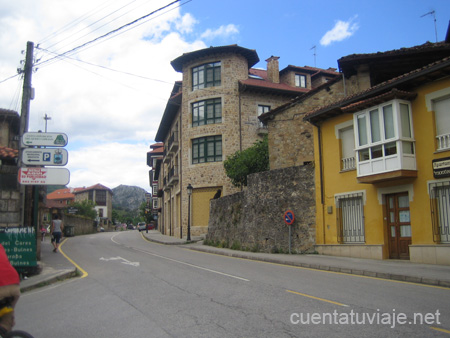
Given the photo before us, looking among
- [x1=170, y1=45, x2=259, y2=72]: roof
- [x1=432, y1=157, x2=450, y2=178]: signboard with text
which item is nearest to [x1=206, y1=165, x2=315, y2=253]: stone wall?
[x1=432, y1=157, x2=450, y2=178]: signboard with text

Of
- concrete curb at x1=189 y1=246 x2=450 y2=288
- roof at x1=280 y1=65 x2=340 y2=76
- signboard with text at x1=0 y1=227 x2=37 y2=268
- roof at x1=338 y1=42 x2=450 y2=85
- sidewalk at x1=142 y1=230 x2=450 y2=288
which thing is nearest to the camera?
concrete curb at x1=189 y1=246 x2=450 y2=288

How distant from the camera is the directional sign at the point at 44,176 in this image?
39.8 ft

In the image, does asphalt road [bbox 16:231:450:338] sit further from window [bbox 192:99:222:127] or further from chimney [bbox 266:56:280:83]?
chimney [bbox 266:56:280:83]

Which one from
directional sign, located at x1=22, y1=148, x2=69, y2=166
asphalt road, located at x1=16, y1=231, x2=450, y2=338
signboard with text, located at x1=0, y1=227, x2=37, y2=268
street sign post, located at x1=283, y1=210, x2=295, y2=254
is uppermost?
directional sign, located at x1=22, y1=148, x2=69, y2=166

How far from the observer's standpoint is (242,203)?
23.9 meters

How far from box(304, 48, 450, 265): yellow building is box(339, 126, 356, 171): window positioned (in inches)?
1.7

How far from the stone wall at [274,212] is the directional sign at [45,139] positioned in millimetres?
10814

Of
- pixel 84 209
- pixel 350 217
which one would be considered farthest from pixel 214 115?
pixel 84 209

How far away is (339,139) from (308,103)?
5.43 meters

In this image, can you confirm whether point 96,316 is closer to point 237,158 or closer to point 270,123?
point 270,123

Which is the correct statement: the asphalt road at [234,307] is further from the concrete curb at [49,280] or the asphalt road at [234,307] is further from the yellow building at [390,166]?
the yellow building at [390,166]

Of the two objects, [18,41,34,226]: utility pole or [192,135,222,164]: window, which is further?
[192,135,222,164]: window

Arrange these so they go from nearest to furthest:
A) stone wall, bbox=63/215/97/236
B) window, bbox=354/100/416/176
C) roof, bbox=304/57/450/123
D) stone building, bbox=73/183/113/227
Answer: roof, bbox=304/57/450/123, window, bbox=354/100/416/176, stone wall, bbox=63/215/97/236, stone building, bbox=73/183/113/227

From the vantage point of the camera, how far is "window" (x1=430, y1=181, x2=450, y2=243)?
44.6ft
